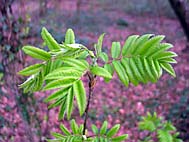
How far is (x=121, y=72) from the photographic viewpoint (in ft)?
3.31

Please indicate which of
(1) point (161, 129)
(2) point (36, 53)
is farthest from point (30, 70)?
(1) point (161, 129)

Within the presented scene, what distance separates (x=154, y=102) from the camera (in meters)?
5.87

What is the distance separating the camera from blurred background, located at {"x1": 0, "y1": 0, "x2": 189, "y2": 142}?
271 cm

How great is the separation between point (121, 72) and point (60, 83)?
0.72 feet

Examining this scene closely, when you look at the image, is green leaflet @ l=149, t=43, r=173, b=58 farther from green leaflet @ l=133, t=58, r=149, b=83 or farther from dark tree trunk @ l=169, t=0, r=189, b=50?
dark tree trunk @ l=169, t=0, r=189, b=50

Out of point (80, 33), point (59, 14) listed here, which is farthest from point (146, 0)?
point (80, 33)

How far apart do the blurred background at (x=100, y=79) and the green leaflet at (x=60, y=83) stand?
164 cm

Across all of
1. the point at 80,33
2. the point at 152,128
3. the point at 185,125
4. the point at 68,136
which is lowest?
the point at 185,125

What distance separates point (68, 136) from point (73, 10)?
1316cm

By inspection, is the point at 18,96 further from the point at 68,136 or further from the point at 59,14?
the point at 59,14

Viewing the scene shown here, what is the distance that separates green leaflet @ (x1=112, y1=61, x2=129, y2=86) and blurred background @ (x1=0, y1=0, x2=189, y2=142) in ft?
5.13

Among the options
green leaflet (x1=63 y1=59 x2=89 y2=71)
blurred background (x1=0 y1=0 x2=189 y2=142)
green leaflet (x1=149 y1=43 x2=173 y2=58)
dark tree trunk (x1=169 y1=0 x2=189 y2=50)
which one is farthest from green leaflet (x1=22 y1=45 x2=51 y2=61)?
dark tree trunk (x1=169 y1=0 x2=189 y2=50)

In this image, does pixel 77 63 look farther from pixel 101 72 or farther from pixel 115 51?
pixel 115 51

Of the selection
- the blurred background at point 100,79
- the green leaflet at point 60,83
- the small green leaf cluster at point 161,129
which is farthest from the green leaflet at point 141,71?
the blurred background at point 100,79
